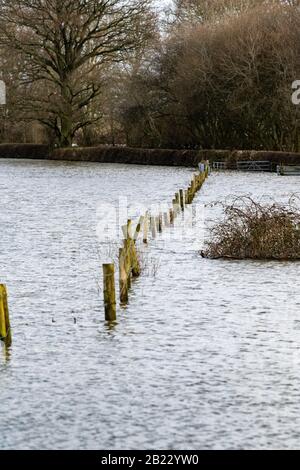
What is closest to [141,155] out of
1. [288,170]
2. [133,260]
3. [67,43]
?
[67,43]

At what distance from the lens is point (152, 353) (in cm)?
1362

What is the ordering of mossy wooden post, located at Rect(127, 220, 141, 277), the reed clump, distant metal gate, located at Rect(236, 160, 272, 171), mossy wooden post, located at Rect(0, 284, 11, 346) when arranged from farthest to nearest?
1. distant metal gate, located at Rect(236, 160, 272, 171)
2. the reed clump
3. mossy wooden post, located at Rect(127, 220, 141, 277)
4. mossy wooden post, located at Rect(0, 284, 11, 346)

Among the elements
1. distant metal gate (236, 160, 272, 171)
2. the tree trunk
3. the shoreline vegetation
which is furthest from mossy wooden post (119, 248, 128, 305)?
the tree trunk

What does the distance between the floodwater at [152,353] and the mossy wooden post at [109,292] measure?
0.24 meters

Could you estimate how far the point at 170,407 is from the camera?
11.2 metres

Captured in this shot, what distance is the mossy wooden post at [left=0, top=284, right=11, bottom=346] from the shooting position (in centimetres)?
1319

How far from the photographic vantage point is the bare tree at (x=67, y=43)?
70.4 meters

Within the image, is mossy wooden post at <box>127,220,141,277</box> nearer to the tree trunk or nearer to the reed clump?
the reed clump

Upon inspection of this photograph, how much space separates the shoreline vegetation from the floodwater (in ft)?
124

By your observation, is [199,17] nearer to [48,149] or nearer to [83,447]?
[48,149]

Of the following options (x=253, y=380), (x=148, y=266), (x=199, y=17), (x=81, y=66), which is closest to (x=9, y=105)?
(x=81, y=66)

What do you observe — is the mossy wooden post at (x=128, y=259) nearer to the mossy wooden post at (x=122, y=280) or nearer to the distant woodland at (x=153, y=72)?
the mossy wooden post at (x=122, y=280)

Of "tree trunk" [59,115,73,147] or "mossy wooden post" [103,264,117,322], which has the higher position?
"tree trunk" [59,115,73,147]

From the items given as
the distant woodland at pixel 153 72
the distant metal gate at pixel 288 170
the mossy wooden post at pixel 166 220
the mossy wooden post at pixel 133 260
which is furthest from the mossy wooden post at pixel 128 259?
the distant woodland at pixel 153 72
